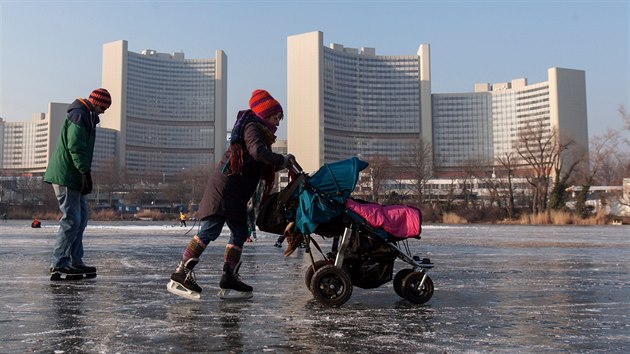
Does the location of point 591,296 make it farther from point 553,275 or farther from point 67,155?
point 67,155

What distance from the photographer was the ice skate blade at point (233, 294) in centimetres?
397

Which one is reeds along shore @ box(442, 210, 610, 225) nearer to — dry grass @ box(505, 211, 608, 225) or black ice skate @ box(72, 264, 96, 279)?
dry grass @ box(505, 211, 608, 225)

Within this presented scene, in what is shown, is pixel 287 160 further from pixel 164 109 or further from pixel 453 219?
pixel 164 109

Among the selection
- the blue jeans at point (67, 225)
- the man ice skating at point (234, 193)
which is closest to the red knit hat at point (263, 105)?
the man ice skating at point (234, 193)

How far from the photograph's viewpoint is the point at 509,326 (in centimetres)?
299

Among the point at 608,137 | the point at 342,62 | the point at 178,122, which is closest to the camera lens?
the point at 608,137

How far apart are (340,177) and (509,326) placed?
1495 mm

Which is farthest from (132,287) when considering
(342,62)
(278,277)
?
(342,62)

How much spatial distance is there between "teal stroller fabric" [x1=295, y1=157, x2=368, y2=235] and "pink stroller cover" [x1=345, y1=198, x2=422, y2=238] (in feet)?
0.40

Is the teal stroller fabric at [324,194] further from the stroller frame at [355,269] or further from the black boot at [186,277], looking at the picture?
the black boot at [186,277]

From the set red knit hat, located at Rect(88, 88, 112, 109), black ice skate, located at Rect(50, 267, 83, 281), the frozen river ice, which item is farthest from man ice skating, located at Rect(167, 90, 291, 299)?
red knit hat, located at Rect(88, 88, 112, 109)

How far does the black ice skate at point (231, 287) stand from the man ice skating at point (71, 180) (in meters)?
1.92

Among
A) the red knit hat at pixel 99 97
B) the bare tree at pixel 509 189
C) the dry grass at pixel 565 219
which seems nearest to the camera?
the red knit hat at pixel 99 97

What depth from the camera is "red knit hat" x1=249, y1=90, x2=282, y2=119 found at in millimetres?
4090
